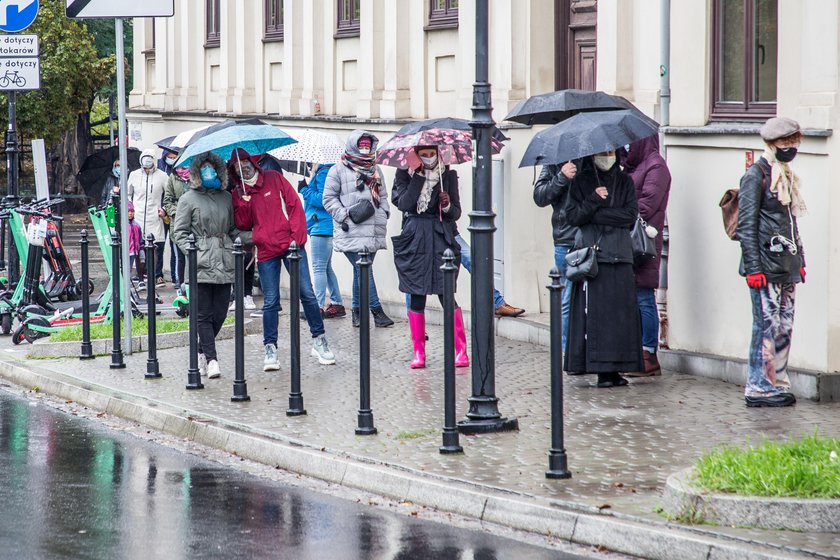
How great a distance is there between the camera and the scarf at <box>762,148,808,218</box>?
10.2 m

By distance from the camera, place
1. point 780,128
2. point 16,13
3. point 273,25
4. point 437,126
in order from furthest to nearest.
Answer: point 273,25 < point 16,13 < point 437,126 < point 780,128

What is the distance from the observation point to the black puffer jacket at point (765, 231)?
402 inches

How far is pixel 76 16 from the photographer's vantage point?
505 inches

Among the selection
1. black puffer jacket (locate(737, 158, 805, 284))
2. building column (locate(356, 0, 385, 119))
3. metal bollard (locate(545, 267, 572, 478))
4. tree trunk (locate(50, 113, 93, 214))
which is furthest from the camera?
tree trunk (locate(50, 113, 93, 214))

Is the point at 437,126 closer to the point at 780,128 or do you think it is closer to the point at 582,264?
the point at 582,264

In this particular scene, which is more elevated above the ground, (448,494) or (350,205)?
(350,205)

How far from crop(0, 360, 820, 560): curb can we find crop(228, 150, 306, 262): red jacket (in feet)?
5.17

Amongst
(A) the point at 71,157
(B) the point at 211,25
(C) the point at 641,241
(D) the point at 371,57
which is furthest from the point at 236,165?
(A) the point at 71,157

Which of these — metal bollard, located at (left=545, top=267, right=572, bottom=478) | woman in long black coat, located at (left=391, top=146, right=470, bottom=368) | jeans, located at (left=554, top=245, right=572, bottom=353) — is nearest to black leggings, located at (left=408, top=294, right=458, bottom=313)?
woman in long black coat, located at (left=391, top=146, right=470, bottom=368)

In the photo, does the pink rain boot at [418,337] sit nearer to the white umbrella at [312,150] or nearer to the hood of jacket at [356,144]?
the hood of jacket at [356,144]

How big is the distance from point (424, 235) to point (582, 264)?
1.78 m

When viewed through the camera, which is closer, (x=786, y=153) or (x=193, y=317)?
(x=786, y=153)

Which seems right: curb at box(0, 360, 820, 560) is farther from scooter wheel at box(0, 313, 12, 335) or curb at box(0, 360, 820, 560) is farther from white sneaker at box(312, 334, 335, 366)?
scooter wheel at box(0, 313, 12, 335)

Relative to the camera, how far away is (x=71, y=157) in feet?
143
